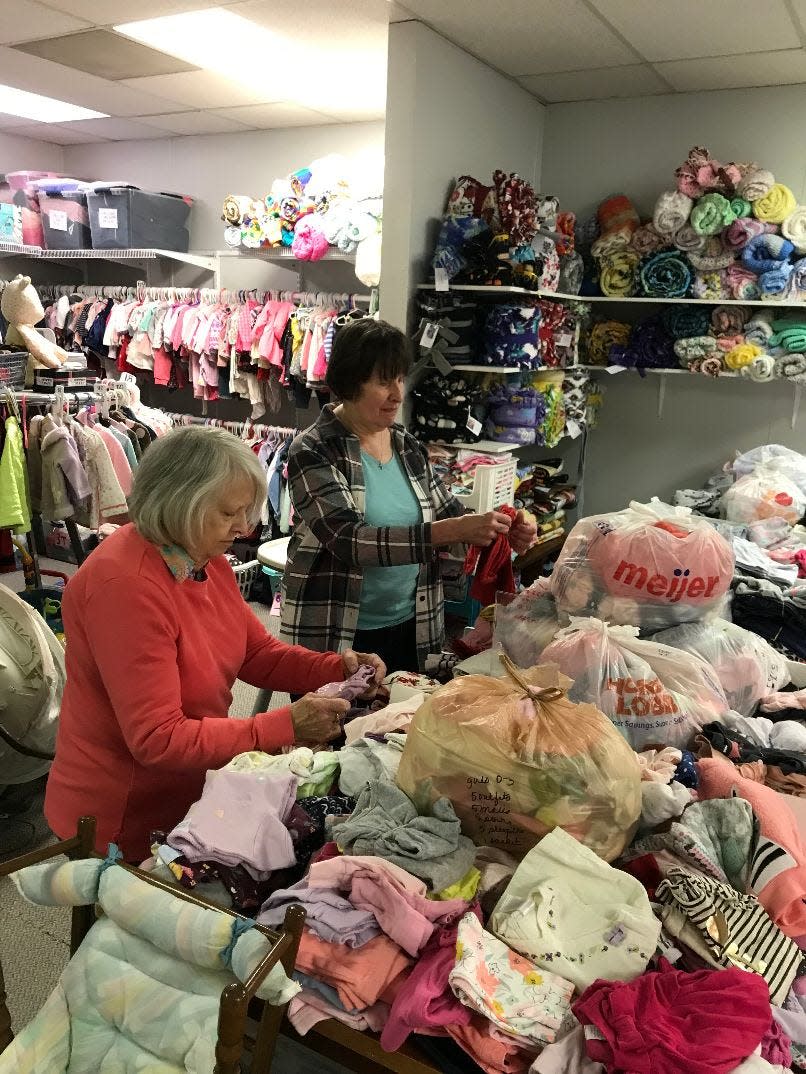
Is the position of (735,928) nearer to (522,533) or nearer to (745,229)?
(522,533)

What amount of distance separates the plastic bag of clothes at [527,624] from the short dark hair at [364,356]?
66cm

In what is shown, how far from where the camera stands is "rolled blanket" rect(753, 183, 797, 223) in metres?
3.93

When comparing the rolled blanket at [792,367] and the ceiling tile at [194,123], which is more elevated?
the ceiling tile at [194,123]

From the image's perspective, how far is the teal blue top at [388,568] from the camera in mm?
2234

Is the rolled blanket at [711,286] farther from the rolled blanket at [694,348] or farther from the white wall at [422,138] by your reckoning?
the white wall at [422,138]

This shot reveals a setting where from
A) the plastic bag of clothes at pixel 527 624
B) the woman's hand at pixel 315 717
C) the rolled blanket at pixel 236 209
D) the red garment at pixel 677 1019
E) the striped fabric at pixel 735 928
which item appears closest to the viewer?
the red garment at pixel 677 1019

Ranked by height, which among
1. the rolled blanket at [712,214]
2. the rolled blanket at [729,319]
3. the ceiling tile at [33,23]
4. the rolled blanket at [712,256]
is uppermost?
the ceiling tile at [33,23]

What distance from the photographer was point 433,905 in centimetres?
113

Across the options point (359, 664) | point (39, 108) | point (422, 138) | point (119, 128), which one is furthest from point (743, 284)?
point (39, 108)

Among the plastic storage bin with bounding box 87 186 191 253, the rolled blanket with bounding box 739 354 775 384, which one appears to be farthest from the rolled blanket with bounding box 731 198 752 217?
the plastic storage bin with bounding box 87 186 191 253

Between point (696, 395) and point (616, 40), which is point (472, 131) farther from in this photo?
point (696, 395)

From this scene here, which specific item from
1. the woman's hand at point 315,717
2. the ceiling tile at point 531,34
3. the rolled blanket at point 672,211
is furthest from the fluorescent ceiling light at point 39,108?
the woman's hand at point 315,717

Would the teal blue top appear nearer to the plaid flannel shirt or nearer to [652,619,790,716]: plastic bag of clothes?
the plaid flannel shirt

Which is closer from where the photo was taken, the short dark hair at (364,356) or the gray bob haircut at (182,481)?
the gray bob haircut at (182,481)
